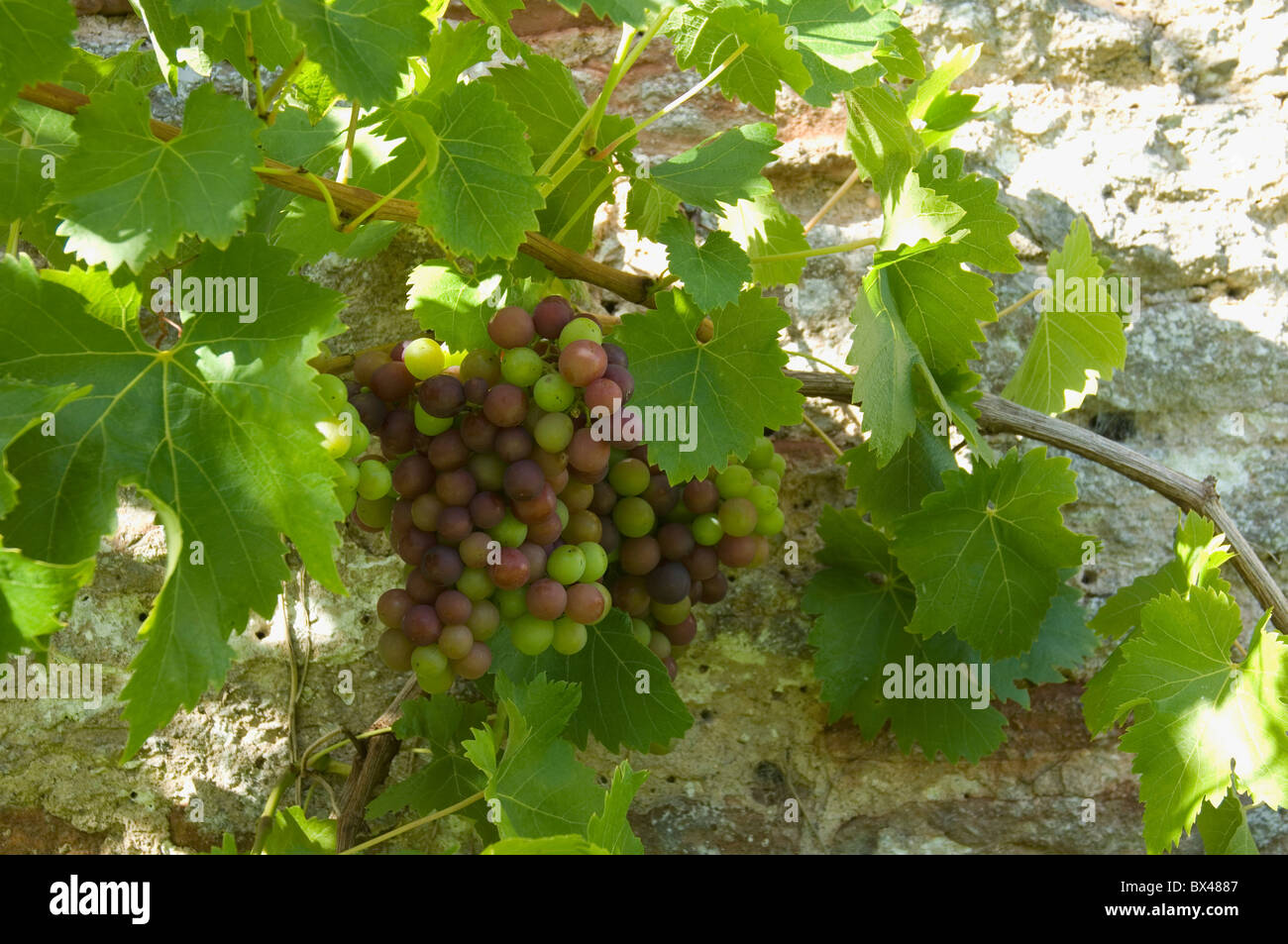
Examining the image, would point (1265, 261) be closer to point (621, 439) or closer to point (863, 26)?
point (863, 26)

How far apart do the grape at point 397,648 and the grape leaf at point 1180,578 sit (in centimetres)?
106

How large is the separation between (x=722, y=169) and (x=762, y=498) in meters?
0.47

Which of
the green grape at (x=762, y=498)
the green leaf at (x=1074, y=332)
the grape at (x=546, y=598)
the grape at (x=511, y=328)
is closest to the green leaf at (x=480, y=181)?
the grape at (x=511, y=328)

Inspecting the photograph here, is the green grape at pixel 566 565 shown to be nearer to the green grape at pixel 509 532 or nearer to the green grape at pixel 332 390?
the green grape at pixel 509 532

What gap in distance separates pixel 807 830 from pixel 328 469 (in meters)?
1.02

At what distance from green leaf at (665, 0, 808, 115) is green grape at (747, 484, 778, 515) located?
53 cm

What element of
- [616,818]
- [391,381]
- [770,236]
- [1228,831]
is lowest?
[1228,831]

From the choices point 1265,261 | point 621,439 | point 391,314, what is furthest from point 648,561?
point 1265,261

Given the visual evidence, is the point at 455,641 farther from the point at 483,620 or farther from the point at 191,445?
the point at 191,445

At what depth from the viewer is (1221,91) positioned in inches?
81.5

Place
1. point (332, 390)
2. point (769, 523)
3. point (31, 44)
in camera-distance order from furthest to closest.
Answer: point (769, 523)
point (332, 390)
point (31, 44)

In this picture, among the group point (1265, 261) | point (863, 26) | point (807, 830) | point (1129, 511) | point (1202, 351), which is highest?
point (863, 26)

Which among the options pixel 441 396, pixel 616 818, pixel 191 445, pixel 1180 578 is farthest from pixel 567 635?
pixel 1180 578

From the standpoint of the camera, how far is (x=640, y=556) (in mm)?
1471
